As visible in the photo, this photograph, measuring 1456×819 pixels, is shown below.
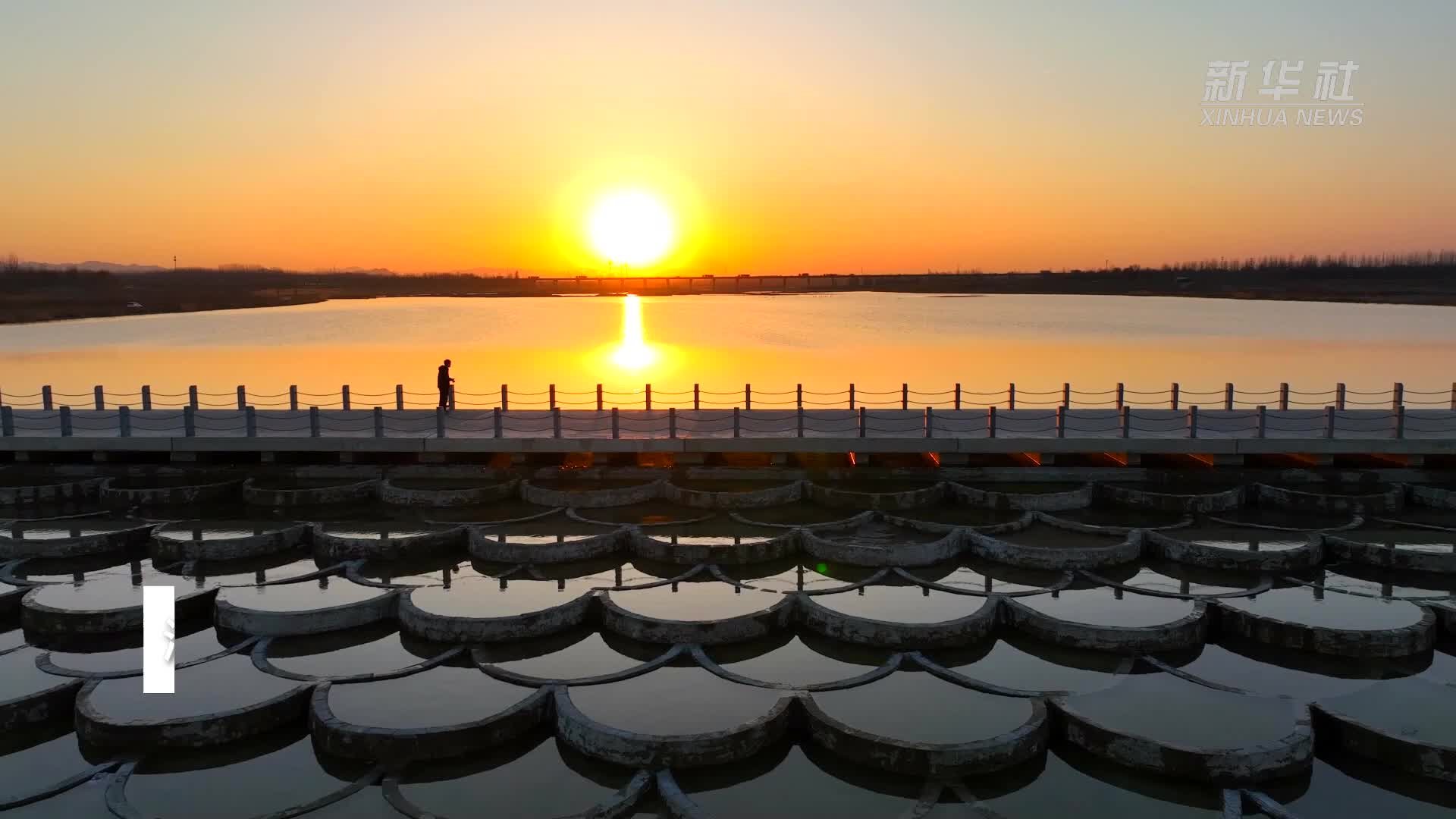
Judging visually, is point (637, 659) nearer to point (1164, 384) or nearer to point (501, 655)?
point (501, 655)

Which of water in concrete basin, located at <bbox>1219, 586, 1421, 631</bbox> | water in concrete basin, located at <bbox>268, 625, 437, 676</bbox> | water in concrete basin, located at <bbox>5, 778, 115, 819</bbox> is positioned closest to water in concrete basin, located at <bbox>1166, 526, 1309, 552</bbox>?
water in concrete basin, located at <bbox>1219, 586, 1421, 631</bbox>

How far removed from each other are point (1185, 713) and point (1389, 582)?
495 centimetres

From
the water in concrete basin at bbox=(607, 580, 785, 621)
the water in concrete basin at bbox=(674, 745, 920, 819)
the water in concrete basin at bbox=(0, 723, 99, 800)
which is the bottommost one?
the water in concrete basin at bbox=(0, 723, 99, 800)

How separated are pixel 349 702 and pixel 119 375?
Result: 121 ft

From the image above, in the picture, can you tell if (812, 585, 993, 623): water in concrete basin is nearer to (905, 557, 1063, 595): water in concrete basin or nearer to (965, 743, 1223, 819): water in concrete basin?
(905, 557, 1063, 595): water in concrete basin

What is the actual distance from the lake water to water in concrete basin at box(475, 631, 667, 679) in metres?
16.0

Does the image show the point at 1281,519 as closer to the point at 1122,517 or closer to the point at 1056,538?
the point at 1122,517

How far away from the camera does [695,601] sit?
11.7 metres

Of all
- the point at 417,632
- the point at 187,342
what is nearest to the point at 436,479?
the point at 417,632

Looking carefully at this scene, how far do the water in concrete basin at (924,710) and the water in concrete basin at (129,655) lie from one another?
6.33 metres

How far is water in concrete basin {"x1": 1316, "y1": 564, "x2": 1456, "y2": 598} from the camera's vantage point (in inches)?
457

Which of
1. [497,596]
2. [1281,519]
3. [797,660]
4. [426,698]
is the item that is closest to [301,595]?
[497,596]

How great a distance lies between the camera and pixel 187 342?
57.6 m

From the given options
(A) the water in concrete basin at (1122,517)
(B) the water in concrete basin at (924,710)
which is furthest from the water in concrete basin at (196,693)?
(A) the water in concrete basin at (1122,517)
